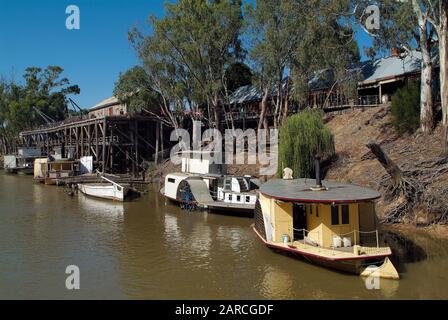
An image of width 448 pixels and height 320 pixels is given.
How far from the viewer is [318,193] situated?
60.7 feet

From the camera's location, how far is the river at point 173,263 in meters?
15.6

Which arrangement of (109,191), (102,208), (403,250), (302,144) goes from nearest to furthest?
(403,250)
(302,144)
(102,208)
(109,191)

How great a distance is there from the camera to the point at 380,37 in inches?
1292

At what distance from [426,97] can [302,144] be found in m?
9.68

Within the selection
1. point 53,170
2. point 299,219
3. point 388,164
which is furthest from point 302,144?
point 53,170

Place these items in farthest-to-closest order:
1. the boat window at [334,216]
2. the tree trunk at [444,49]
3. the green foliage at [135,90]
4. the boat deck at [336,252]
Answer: the green foliage at [135,90]
the tree trunk at [444,49]
the boat window at [334,216]
the boat deck at [336,252]

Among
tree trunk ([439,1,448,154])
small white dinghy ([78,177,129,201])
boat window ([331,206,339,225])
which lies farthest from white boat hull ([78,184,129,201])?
tree trunk ([439,1,448,154])

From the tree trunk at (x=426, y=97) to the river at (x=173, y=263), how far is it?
12.3m

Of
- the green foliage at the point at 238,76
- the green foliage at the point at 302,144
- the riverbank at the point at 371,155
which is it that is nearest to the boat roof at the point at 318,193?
the riverbank at the point at 371,155

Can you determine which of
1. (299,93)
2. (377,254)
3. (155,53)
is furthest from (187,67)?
(377,254)

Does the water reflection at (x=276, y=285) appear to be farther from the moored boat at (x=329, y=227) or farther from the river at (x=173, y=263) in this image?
the moored boat at (x=329, y=227)

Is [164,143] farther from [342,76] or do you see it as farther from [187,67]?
[342,76]

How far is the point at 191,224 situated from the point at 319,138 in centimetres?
1268

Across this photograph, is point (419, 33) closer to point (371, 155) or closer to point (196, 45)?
point (371, 155)
